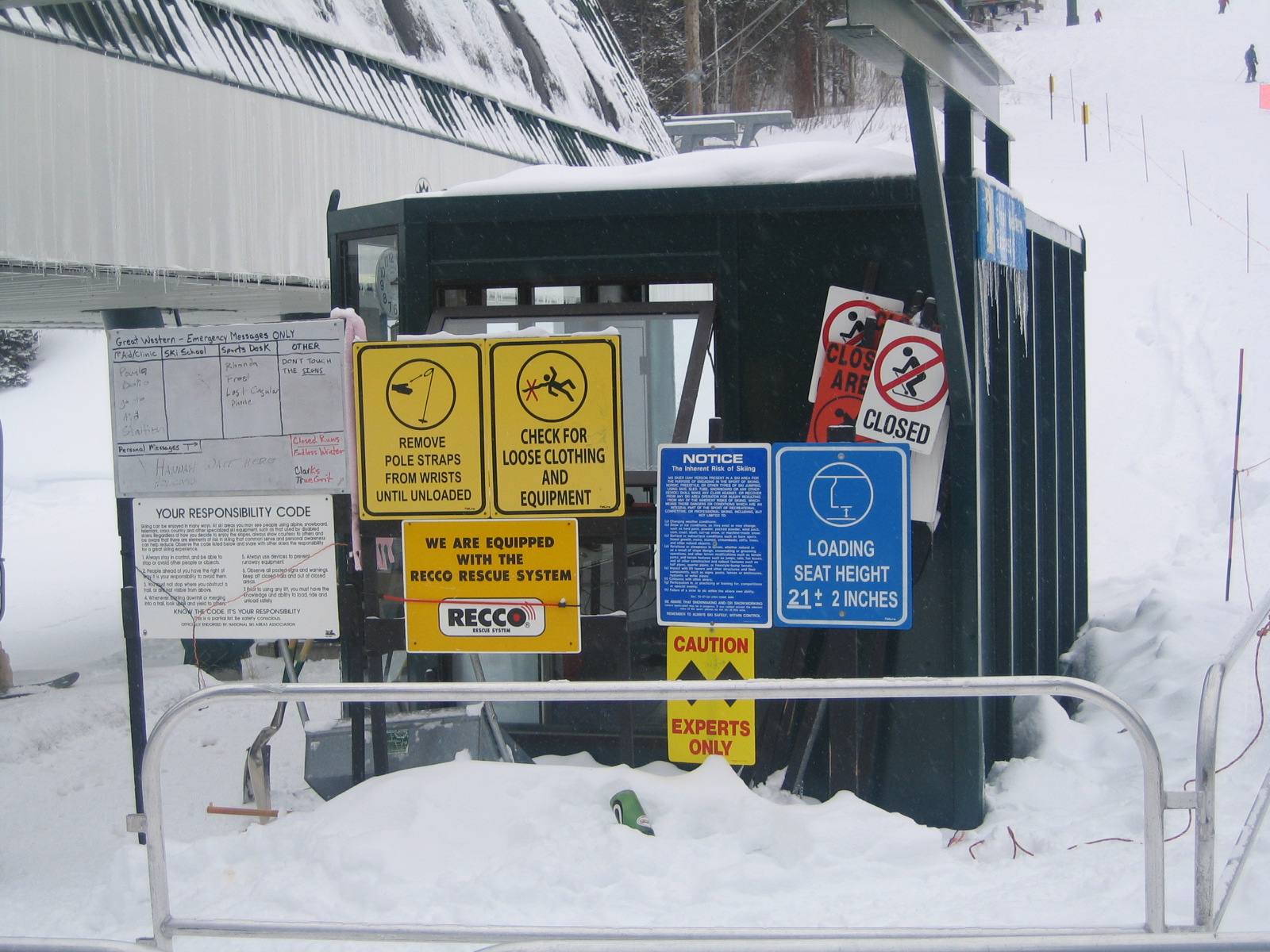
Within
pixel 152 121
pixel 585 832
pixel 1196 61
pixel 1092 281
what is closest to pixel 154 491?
pixel 585 832

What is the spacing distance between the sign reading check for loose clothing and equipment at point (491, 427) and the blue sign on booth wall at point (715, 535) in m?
0.33

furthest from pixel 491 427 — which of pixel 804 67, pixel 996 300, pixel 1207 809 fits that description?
pixel 804 67

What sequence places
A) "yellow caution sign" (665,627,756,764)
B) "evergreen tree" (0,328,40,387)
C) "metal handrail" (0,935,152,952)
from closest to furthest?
"metal handrail" (0,935,152,952) < "yellow caution sign" (665,627,756,764) < "evergreen tree" (0,328,40,387)

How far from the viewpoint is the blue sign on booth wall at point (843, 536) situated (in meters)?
4.85

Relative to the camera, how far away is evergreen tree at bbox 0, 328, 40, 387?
3734 cm

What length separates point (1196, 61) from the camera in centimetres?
4697

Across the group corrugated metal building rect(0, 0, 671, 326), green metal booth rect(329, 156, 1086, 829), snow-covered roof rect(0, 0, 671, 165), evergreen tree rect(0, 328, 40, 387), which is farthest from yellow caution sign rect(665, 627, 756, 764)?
evergreen tree rect(0, 328, 40, 387)

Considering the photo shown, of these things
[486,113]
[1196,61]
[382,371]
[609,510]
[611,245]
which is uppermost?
[1196,61]

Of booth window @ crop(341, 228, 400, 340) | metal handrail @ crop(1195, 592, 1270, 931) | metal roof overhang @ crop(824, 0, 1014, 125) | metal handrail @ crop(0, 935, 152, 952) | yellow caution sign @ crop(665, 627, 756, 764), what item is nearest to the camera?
metal handrail @ crop(0, 935, 152, 952)

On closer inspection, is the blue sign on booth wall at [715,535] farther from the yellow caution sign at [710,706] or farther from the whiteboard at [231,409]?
the whiteboard at [231,409]

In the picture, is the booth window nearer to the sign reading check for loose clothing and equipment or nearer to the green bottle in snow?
the sign reading check for loose clothing and equipment

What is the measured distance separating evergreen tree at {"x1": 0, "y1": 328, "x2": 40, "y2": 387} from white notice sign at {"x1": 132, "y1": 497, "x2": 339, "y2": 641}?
120 feet

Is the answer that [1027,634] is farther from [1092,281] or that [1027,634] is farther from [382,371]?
[1092,281]

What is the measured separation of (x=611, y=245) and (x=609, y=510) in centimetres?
140
